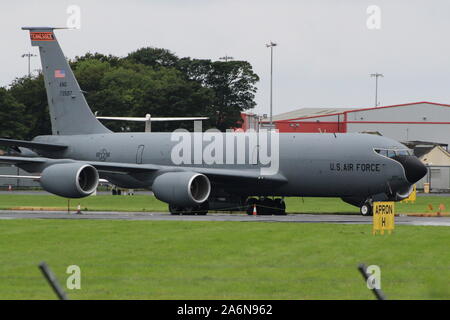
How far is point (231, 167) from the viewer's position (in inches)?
1829

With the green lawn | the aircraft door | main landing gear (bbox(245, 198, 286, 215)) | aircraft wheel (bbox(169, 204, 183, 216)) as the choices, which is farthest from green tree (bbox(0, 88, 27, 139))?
the green lawn

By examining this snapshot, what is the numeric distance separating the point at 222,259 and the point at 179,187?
19021mm

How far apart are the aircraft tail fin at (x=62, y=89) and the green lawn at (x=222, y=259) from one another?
18.5 metres

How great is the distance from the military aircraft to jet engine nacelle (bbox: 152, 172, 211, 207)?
0.14ft

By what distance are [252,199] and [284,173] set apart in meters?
3.13

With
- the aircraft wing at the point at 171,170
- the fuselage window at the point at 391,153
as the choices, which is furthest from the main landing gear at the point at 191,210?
the fuselage window at the point at 391,153

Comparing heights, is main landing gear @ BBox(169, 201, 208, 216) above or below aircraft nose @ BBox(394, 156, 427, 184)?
below

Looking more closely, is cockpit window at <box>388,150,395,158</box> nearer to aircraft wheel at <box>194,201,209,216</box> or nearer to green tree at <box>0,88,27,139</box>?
aircraft wheel at <box>194,201,209,216</box>

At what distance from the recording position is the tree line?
12212 cm

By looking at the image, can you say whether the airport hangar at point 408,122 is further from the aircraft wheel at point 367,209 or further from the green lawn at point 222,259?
the green lawn at point 222,259

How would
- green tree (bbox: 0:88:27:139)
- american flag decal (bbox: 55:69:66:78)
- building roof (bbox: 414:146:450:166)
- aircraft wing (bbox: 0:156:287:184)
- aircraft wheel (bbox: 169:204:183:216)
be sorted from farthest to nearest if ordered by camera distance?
green tree (bbox: 0:88:27:139) → building roof (bbox: 414:146:450:166) → american flag decal (bbox: 55:69:66:78) → aircraft wheel (bbox: 169:204:183:216) → aircraft wing (bbox: 0:156:287:184)

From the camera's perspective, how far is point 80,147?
167ft

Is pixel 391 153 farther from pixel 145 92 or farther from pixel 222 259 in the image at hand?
pixel 145 92

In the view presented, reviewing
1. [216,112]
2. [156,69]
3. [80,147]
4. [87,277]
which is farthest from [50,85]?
[156,69]
